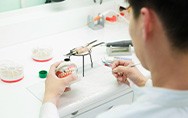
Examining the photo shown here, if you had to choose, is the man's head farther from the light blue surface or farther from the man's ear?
the light blue surface

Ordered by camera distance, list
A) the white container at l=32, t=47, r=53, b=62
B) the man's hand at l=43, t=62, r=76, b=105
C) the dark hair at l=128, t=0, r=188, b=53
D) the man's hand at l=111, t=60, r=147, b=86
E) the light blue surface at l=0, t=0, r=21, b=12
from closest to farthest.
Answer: the dark hair at l=128, t=0, r=188, b=53
the man's hand at l=43, t=62, r=76, b=105
the man's hand at l=111, t=60, r=147, b=86
the white container at l=32, t=47, r=53, b=62
the light blue surface at l=0, t=0, r=21, b=12

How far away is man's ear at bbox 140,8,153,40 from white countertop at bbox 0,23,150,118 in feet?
1.62

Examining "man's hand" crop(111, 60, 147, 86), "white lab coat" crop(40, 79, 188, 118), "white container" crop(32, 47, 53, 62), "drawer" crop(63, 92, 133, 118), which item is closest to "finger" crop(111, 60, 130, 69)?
"man's hand" crop(111, 60, 147, 86)

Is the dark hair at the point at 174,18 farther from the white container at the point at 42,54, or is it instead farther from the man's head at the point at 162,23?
the white container at the point at 42,54

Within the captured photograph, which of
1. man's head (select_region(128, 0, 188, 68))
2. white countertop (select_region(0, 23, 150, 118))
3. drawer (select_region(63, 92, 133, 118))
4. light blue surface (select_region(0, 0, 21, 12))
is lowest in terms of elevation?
drawer (select_region(63, 92, 133, 118))

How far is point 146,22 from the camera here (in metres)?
0.63

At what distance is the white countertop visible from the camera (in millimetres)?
1061

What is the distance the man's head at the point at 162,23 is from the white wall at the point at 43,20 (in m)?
0.89

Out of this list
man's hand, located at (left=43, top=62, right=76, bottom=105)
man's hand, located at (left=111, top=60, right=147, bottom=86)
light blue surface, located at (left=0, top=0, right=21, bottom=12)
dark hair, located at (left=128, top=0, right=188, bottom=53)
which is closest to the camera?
dark hair, located at (left=128, top=0, right=188, bottom=53)

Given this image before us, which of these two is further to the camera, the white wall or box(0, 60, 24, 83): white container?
the white wall

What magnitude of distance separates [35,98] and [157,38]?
62 centimetres

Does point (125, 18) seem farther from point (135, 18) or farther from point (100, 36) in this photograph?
point (135, 18)

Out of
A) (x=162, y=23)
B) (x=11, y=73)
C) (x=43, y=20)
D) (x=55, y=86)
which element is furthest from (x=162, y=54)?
(x=43, y=20)

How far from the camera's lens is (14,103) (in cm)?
108
